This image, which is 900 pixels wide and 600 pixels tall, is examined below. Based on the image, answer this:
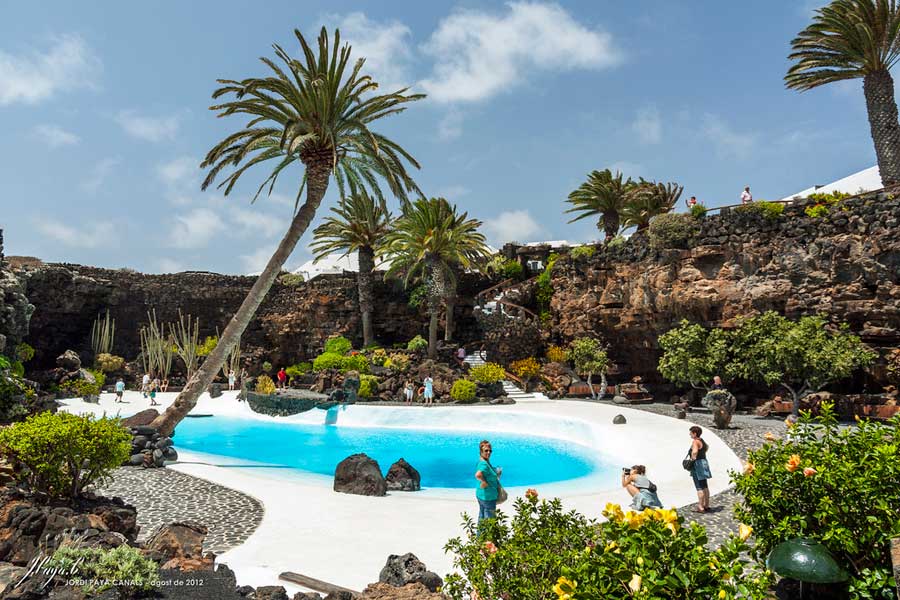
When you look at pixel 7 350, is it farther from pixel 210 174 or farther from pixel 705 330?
pixel 705 330

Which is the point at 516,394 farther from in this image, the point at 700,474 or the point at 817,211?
the point at 700,474

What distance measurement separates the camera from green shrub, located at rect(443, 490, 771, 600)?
9.16ft

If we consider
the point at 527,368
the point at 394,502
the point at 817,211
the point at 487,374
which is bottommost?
the point at 394,502

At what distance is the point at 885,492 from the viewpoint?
14.9 ft

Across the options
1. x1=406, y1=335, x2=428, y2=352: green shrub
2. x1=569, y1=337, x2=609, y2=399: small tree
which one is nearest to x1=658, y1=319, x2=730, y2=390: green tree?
x1=569, y1=337, x2=609, y2=399: small tree

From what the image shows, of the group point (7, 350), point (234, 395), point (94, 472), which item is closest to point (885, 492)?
point (94, 472)

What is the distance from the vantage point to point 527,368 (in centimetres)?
2994

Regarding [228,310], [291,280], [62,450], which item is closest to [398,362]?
[291,280]

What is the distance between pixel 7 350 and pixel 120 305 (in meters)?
17.4

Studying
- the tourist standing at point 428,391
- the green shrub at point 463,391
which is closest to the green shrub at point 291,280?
the tourist standing at point 428,391

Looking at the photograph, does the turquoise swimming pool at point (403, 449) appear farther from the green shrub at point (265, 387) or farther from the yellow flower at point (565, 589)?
the yellow flower at point (565, 589)

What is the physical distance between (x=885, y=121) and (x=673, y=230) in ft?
28.4

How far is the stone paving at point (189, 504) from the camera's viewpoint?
8094 millimetres

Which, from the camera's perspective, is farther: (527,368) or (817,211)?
(527,368)
